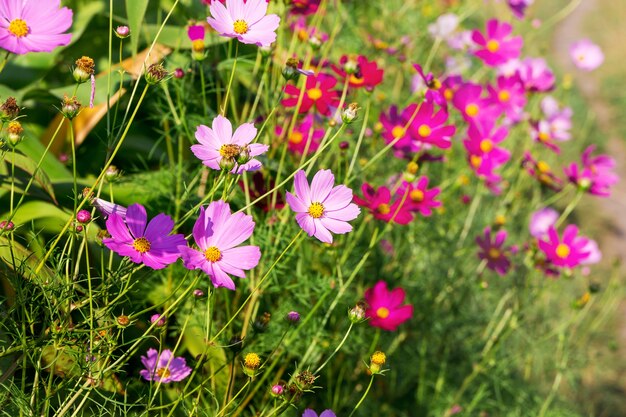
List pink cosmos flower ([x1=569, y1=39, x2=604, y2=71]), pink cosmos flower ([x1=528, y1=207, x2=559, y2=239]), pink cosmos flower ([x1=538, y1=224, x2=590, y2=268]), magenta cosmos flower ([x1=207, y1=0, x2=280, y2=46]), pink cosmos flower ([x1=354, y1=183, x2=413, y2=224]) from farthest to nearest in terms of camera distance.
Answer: pink cosmos flower ([x1=569, y1=39, x2=604, y2=71])
pink cosmos flower ([x1=528, y1=207, x2=559, y2=239])
pink cosmos flower ([x1=538, y1=224, x2=590, y2=268])
pink cosmos flower ([x1=354, y1=183, x2=413, y2=224])
magenta cosmos flower ([x1=207, y1=0, x2=280, y2=46])

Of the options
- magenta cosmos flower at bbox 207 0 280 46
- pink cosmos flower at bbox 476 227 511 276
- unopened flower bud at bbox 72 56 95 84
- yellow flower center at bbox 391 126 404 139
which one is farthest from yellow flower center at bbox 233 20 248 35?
pink cosmos flower at bbox 476 227 511 276

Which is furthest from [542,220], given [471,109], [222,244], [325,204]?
[222,244]

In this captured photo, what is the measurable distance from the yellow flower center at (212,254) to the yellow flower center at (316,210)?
141 millimetres

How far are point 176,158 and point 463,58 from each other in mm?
1854

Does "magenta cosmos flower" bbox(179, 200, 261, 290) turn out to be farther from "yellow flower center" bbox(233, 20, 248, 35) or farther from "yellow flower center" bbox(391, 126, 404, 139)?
"yellow flower center" bbox(391, 126, 404, 139)

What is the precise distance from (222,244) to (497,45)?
121 centimetres

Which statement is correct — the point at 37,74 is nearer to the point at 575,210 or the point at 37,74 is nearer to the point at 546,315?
the point at 546,315

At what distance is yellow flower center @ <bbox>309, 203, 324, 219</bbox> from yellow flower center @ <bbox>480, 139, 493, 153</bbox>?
82 cm

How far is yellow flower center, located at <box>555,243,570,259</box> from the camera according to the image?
63.2 inches

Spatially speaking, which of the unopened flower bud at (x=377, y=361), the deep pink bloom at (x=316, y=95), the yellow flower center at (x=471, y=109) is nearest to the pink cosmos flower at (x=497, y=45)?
the yellow flower center at (x=471, y=109)

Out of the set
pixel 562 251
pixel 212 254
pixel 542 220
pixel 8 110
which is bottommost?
pixel 542 220

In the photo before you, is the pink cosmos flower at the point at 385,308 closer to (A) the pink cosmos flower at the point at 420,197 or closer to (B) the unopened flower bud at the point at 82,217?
(A) the pink cosmos flower at the point at 420,197

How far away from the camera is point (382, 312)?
1384mm

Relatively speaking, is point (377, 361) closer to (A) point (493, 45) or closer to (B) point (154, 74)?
(B) point (154, 74)
